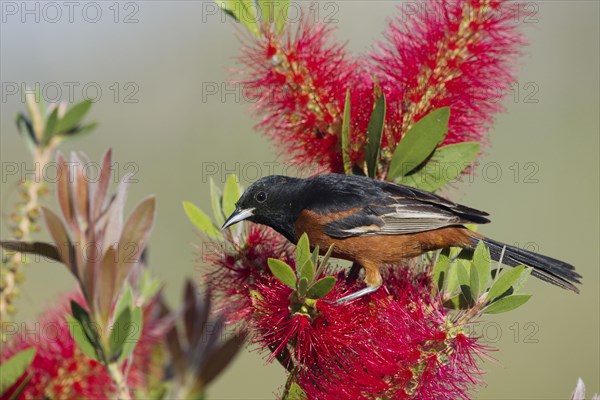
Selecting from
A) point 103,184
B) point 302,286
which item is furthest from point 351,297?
point 103,184

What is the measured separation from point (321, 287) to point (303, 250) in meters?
0.11

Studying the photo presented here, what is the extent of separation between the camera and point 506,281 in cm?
→ 182

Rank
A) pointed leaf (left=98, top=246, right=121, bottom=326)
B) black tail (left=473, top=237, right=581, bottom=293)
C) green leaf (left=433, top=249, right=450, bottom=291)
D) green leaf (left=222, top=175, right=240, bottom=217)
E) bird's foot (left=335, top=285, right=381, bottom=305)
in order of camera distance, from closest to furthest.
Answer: pointed leaf (left=98, top=246, right=121, bottom=326)
bird's foot (left=335, top=285, right=381, bottom=305)
green leaf (left=433, top=249, right=450, bottom=291)
green leaf (left=222, top=175, right=240, bottom=217)
black tail (left=473, top=237, right=581, bottom=293)

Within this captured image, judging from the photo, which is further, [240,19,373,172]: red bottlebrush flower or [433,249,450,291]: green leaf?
[240,19,373,172]: red bottlebrush flower

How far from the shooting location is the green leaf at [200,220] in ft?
7.27

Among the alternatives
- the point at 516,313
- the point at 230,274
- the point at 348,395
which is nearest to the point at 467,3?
the point at 230,274

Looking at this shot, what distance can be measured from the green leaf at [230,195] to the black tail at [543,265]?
2.95 feet

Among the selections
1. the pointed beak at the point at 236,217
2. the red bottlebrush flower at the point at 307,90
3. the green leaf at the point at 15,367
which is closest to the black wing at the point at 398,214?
the red bottlebrush flower at the point at 307,90

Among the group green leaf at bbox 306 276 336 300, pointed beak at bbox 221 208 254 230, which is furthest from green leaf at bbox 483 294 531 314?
pointed beak at bbox 221 208 254 230

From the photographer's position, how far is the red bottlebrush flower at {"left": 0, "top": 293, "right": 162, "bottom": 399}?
2.03 m

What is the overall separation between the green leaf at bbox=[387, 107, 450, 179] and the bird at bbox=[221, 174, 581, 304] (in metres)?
0.32

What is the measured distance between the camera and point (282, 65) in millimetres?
2312

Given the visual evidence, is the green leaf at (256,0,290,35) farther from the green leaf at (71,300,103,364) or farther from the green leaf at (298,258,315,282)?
the green leaf at (71,300,103,364)

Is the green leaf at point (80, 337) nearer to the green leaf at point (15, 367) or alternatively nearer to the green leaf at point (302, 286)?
the green leaf at point (15, 367)
